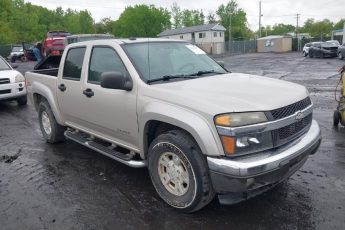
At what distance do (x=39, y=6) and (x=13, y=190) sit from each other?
103400 mm

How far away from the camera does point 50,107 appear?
628cm

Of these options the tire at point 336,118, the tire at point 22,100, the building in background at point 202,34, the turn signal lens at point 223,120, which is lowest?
the tire at point 336,118

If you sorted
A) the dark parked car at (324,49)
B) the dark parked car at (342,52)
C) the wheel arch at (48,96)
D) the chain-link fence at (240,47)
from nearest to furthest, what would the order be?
the wheel arch at (48,96), the dark parked car at (342,52), the dark parked car at (324,49), the chain-link fence at (240,47)

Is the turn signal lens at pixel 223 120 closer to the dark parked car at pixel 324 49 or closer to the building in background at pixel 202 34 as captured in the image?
the dark parked car at pixel 324 49

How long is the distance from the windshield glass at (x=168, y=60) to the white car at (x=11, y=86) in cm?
699

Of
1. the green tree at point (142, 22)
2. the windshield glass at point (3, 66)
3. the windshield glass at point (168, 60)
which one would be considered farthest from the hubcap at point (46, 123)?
the green tree at point (142, 22)

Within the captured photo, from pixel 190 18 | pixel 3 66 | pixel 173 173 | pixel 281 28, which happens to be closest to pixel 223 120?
pixel 173 173

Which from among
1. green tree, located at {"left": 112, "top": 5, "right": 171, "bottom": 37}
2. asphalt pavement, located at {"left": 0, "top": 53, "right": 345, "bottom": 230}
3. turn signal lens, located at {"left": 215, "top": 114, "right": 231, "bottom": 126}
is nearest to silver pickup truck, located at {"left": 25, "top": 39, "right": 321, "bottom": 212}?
turn signal lens, located at {"left": 215, "top": 114, "right": 231, "bottom": 126}

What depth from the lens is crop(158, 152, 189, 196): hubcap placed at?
3777 millimetres

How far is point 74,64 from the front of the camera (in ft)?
18.0

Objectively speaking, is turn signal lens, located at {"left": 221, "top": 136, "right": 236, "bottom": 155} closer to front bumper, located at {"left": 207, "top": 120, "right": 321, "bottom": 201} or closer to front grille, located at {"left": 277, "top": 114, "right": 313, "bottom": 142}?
front bumper, located at {"left": 207, "top": 120, "right": 321, "bottom": 201}

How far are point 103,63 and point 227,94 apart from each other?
6.44 feet

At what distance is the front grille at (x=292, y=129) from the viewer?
11.7ft

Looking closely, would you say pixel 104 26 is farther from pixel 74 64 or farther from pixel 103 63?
pixel 103 63
